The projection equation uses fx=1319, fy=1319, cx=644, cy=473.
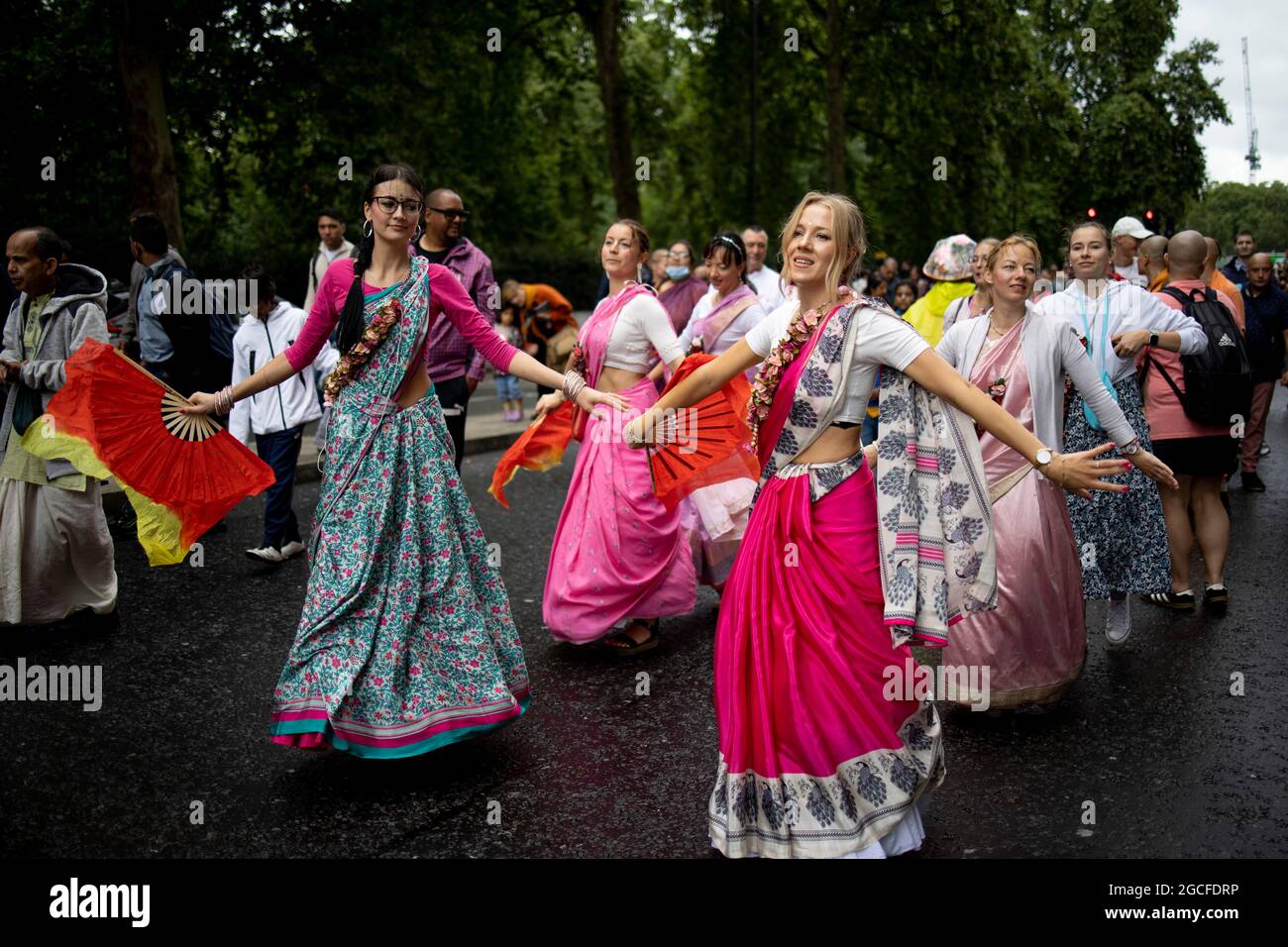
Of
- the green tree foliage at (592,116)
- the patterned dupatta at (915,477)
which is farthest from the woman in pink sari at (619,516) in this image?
the green tree foliage at (592,116)

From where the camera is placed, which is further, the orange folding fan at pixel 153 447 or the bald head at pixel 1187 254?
the bald head at pixel 1187 254

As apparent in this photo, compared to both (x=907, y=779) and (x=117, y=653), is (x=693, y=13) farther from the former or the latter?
(x=907, y=779)

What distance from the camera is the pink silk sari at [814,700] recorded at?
3721 millimetres

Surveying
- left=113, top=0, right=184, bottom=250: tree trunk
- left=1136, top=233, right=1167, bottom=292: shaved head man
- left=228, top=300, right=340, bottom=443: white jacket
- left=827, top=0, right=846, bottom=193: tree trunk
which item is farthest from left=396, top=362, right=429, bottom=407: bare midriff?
left=827, top=0, right=846, bottom=193: tree trunk

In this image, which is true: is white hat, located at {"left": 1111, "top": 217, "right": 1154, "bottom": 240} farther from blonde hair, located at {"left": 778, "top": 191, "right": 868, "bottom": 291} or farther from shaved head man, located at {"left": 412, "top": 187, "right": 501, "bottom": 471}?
blonde hair, located at {"left": 778, "top": 191, "right": 868, "bottom": 291}

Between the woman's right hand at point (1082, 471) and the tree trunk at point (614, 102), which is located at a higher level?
the tree trunk at point (614, 102)

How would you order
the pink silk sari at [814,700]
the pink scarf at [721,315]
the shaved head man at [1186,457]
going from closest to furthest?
1. the pink silk sari at [814,700]
2. the shaved head man at [1186,457]
3. the pink scarf at [721,315]

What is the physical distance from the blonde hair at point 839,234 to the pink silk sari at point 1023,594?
1.62 metres

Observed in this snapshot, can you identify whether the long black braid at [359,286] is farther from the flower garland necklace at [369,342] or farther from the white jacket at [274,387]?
the white jacket at [274,387]

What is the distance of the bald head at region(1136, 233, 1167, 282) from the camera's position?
9625 mm

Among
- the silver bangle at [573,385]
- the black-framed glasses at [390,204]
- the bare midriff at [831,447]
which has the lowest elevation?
the bare midriff at [831,447]

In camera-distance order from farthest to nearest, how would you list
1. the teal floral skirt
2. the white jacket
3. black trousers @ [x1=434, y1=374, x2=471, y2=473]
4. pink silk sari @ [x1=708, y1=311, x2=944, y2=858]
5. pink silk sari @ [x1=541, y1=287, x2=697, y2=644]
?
the white jacket → black trousers @ [x1=434, y1=374, x2=471, y2=473] → pink silk sari @ [x1=541, y1=287, x2=697, y2=644] → the teal floral skirt → pink silk sari @ [x1=708, y1=311, x2=944, y2=858]

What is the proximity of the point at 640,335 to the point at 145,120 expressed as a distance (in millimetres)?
11046

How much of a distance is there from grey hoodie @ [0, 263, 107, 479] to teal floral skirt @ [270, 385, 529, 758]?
2.28 m
